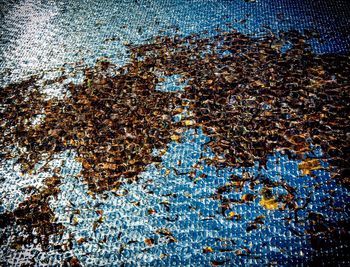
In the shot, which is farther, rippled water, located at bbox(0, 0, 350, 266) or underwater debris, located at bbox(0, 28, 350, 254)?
underwater debris, located at bbox(0, 28, 350, 254)

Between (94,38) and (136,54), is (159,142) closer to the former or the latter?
(136,54)

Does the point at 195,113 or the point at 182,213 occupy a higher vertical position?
the point at 195,113

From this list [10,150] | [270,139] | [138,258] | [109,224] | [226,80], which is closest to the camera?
[138,258]

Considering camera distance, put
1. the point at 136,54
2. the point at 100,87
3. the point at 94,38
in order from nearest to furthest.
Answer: the point at 100,87, the point at 136,54, the point at 94,38

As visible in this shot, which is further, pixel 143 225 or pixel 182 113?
pixel 182 113

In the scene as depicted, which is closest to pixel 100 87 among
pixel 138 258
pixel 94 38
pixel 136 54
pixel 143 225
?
pixel 136 54

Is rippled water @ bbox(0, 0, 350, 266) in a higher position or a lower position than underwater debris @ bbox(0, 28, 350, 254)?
lower

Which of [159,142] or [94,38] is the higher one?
[94,38]

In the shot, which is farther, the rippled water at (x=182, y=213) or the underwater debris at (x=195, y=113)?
the underwater debris at (x=195, y=113)

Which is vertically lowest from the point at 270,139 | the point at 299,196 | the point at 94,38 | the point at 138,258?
the point at 138,258

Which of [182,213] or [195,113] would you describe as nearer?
[182,213]

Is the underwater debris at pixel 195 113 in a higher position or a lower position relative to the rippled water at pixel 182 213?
higher
